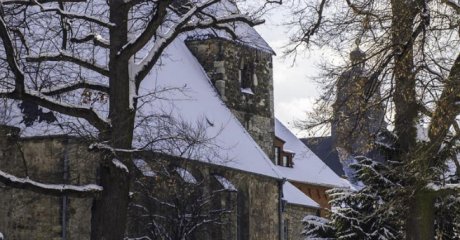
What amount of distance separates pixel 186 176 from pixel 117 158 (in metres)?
14.0

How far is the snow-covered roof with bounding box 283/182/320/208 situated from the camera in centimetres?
3717

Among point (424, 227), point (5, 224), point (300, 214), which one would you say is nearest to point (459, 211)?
point (424, 227)

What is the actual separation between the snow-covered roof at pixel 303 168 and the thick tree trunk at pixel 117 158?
2778cm

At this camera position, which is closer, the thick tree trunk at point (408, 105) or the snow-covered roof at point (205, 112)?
the thick tree trunk at point (408, 105)

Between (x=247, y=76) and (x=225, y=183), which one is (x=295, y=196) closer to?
(x=247, y=76)

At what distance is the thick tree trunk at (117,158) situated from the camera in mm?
12344

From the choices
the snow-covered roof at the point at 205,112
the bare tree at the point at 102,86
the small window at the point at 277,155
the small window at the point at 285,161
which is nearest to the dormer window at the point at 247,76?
the snow-covered roof at the point at 205,112

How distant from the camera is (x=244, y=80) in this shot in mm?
34156

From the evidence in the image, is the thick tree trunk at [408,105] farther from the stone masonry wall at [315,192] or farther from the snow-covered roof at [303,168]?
the stone masonry wall at [315,192]

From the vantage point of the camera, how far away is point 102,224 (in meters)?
12.4

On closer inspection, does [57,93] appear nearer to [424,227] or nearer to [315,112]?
[315,112]

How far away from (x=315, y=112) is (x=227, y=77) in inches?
757

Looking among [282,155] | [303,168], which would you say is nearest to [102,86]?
[282,155]

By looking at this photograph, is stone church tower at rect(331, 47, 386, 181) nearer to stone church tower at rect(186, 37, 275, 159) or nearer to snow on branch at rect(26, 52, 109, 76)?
snow on branch at rect(26, 52, 109, 76)
